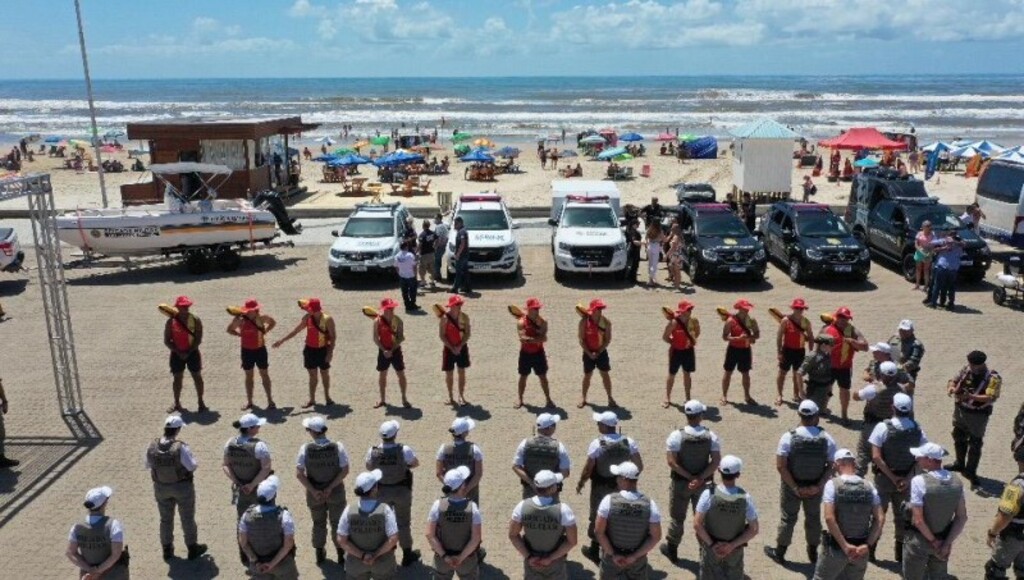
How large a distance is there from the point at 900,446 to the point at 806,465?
2.89ft

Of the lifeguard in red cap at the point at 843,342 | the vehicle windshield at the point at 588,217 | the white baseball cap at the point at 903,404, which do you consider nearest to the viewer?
the white baseball cap at the point at 903,404

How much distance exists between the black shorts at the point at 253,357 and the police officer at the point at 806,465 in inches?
267

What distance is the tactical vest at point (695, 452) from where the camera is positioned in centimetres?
726

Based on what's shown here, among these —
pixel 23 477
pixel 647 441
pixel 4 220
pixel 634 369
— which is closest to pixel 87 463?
pixel 23 477

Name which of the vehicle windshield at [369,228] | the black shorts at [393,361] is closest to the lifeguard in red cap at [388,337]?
the black shorts at [393,361]

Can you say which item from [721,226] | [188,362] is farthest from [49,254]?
[721,226]

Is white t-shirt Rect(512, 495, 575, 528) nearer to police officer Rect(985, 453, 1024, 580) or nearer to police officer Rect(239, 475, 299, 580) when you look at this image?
police officer Rect(239, 475, 299, 580)

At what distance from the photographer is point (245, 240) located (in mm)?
20016

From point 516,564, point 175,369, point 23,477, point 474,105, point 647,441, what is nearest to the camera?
point 516,564

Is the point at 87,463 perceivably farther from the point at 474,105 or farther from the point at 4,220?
the point at 474,105

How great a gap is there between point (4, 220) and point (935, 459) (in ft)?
95.1

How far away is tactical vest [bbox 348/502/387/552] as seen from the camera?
19.8ft

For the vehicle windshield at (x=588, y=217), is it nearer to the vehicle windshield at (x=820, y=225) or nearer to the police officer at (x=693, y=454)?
the vehicle windshield at (x=820, y=225)

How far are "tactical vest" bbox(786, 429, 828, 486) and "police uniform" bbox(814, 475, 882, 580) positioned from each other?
32.0 inches
